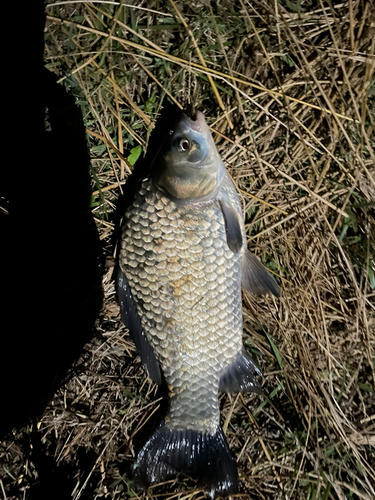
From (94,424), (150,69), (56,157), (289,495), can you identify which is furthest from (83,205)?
(289,495)

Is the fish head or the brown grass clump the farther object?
the brown grass clump

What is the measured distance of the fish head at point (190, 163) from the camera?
4.93ft

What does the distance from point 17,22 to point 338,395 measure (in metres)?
2.56

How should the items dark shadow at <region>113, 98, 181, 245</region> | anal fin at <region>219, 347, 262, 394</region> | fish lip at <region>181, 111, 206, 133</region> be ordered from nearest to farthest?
fish lip at <region>181, 111, 206, 133</region> → anal fin at <region>219, 347, 262, 394</region> → dark shadow at <region>113, 98, 181, 245</region>

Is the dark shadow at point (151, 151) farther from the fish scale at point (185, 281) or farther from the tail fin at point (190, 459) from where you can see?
the tail fin at point (190, 459)

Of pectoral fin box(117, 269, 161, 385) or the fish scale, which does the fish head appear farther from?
pectoral fin box(117, 269, 161, 385)

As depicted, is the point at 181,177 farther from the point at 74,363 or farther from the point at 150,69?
the point at 74,363

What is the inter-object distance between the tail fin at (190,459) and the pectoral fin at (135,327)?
295 mm

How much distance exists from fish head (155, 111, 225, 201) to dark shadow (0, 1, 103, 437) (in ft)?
1.92

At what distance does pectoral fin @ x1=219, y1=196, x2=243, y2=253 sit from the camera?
5.23 ft

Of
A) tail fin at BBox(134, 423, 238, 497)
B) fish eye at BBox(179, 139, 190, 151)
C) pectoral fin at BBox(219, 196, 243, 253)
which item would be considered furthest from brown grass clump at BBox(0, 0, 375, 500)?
fish eye at BBox(179, 139, 190, 151)

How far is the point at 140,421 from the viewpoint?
6.34 feet

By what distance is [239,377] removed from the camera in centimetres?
175

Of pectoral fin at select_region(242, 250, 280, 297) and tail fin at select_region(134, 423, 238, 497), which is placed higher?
pectoral fin at select_region(242, 250, 280, 297)
